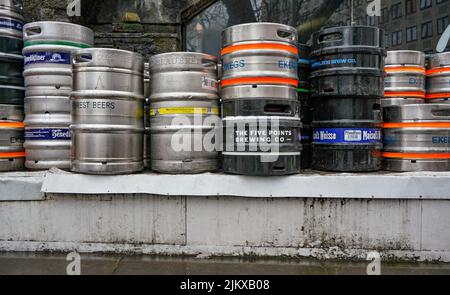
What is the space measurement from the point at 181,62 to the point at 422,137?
2.26m

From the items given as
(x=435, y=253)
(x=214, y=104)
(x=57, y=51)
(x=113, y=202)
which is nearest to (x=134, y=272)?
(x=113, y=202)

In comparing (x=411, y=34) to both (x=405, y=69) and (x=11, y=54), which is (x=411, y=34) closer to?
(x=405, y=69)

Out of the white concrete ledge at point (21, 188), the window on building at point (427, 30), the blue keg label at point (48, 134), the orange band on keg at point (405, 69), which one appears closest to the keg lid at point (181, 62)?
the blue keg label at point (48, 134)

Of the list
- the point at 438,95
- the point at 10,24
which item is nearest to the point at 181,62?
the point at 10,24

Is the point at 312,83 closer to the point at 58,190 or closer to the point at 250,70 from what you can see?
the point at 250,70

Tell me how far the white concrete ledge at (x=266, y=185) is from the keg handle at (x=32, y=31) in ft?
4.50


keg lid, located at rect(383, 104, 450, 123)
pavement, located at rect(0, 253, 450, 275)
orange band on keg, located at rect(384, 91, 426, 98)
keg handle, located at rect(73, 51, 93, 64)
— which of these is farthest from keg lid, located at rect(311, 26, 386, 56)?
keg handle, located at rect(73, 51, 93, 64)

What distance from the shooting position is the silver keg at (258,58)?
273 centimetres

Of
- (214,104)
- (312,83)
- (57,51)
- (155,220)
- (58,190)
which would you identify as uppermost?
(57,51)

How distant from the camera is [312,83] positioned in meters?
3.24

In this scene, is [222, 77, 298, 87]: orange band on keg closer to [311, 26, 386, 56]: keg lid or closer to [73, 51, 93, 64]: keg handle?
[311, 26, 386, 56]: keg lid

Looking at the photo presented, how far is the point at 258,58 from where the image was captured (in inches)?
108
